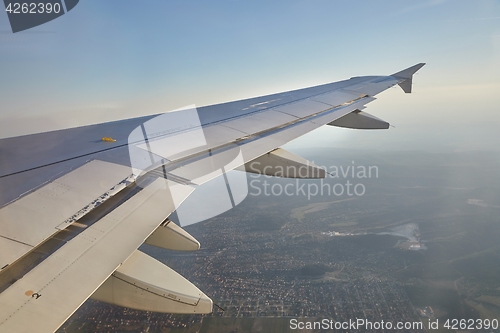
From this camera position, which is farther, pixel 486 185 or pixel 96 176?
pixel 486 185

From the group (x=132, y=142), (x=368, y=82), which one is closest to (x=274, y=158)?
(x=132, y=142)

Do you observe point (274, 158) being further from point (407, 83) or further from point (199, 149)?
point (407, 83)

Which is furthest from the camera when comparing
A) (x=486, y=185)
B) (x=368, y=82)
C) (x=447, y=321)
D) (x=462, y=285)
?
(x=486, y=185)

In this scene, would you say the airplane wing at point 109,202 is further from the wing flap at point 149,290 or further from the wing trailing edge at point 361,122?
the wing trailing edge at point 361,122

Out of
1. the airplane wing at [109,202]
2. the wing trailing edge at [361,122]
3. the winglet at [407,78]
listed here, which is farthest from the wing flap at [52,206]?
the winglet at [407,78]

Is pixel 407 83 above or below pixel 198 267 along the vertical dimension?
above

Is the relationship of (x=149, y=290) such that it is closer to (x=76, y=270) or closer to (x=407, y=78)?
(x=76, y=270)

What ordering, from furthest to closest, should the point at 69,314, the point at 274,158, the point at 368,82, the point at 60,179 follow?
the point at 368,82
the point at 274,158
the point at 60,179
the point at 69,314

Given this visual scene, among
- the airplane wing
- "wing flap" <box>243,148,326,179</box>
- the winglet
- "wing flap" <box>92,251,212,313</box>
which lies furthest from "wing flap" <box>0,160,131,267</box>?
the winglet
